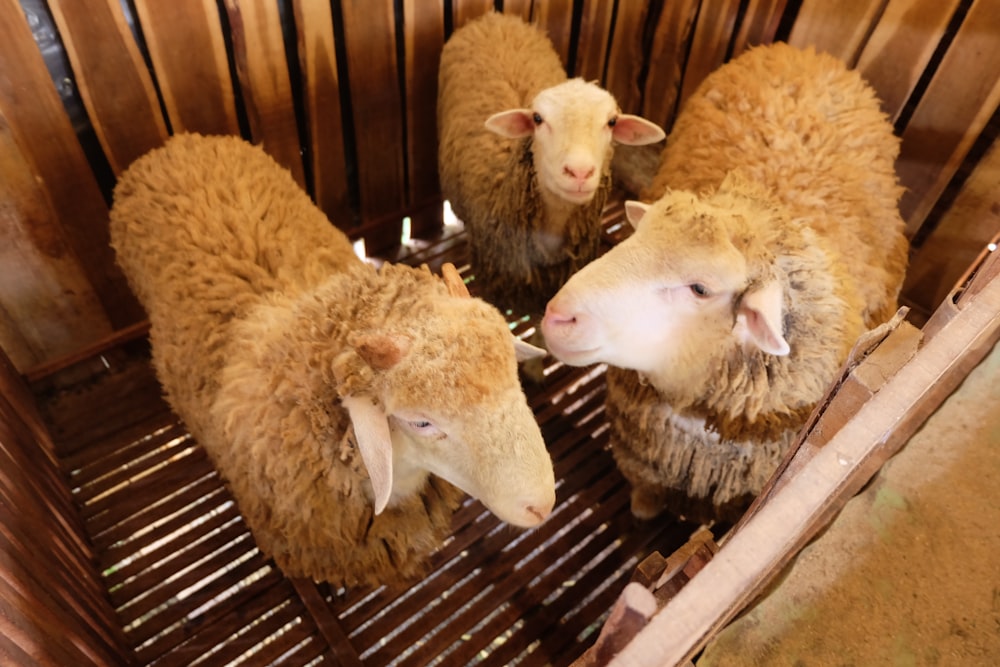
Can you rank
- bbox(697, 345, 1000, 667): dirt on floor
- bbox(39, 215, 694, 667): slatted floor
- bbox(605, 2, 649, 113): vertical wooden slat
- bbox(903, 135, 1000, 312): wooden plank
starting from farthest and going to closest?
bbox(605, 2, 649, 113): vertical wooden slat → bbox(903, 135, 1000, 312): wooden plank → bbox(39, 215, 694, 667): slatted floor → bbox(697, 345, 1000, 667): dirt on floor

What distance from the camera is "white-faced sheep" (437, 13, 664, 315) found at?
7.35ft

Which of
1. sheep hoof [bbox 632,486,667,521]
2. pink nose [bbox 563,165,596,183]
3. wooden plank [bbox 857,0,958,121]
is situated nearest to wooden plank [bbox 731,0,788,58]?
wooden plank [bbox 857,0,958,121]

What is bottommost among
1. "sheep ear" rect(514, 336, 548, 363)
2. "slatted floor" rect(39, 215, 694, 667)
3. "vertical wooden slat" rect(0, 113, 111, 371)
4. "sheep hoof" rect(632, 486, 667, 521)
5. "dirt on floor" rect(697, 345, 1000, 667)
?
"slatted floor" rect(39, 215, 694, 667)

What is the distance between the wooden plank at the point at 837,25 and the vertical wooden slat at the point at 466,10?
1519 mm

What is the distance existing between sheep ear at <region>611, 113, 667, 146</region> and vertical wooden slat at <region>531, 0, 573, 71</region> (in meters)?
1.14

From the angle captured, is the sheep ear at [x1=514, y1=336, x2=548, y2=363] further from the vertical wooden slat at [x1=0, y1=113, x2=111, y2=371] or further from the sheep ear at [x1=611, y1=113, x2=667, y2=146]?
the vertical wooden slat at [x1=0, y1=113, x2=111, y2=371]

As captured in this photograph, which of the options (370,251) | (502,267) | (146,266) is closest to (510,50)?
(502,267)

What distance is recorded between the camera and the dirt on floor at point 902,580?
2.74 feet

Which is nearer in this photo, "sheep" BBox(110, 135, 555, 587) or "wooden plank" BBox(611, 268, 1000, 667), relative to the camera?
"wooden plank" BBox(611, 268, 1000, 667)

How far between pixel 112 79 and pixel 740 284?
233 centimetres

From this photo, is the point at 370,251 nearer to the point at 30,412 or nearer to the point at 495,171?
the point at 495,171

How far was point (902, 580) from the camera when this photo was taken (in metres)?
0.89

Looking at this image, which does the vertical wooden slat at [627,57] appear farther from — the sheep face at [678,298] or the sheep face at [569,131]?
the sheep face at [678,298]

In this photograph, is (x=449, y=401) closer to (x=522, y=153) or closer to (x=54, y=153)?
(x=522, y=153)
